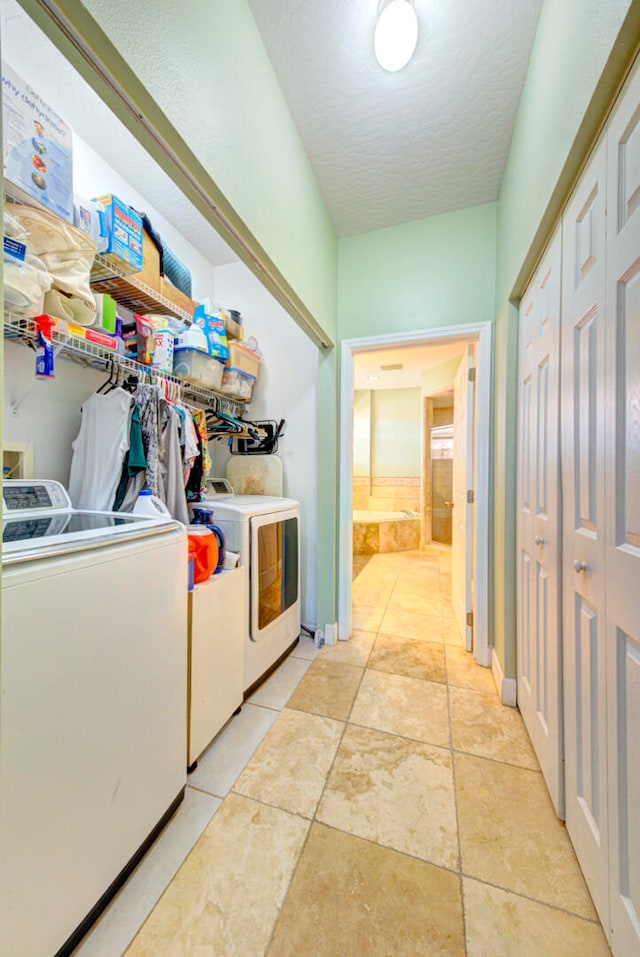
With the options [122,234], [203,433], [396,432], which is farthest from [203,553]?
[396,432]

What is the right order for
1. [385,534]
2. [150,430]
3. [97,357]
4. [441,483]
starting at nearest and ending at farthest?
[97,357] → [150,430] → [385,534] → [441,483]

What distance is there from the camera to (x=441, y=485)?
5574 mm

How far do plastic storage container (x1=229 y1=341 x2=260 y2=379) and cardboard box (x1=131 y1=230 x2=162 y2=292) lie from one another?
0.57m

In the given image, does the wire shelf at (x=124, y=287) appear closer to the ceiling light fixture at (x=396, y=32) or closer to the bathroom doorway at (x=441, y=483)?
the ceiling light fixture at (x=396, y=32)

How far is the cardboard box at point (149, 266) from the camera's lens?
169cm

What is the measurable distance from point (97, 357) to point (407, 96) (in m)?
1.74

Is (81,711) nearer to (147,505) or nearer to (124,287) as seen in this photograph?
(147,505)

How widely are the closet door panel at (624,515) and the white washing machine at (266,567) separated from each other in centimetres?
140

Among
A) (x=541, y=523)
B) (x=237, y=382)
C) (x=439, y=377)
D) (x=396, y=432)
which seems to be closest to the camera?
(x=541, y=523)

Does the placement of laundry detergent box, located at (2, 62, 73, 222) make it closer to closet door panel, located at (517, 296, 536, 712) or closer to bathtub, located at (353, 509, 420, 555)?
closet door panel, located at (517, 296, 536, 712)

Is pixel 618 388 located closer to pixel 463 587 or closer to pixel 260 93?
pixel 260 93

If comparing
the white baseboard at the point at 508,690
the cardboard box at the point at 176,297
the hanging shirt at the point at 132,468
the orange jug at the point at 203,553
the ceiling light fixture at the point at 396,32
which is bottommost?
the white baseboard at the point at 508,690

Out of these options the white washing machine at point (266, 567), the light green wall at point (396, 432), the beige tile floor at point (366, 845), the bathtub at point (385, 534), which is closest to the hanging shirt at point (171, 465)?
the white washing machine at point (266, 567)

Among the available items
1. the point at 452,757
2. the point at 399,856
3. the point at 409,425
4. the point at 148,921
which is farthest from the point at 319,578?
the point at 409,425
